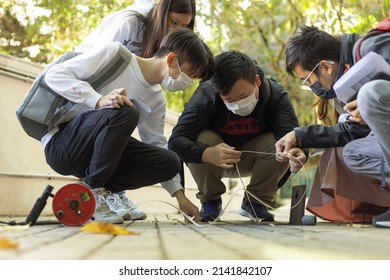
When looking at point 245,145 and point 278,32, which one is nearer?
point 245,145

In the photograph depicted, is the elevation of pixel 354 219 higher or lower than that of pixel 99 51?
lower

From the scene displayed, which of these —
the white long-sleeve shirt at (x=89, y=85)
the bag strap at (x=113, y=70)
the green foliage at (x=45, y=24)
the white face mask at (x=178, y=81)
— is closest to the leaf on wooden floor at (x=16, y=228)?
the white long-sleeve shirt at (x=89, y=85)

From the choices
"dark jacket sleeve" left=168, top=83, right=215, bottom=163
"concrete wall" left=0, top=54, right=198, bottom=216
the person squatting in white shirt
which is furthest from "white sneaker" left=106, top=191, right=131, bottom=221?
"concrete wall" left=0, top=54, right=198, bottom=216

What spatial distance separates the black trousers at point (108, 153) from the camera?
2.18 metres

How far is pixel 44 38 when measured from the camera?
507 centimetres

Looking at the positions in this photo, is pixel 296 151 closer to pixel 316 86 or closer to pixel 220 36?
pixel 316 86

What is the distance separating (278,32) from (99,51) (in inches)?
176

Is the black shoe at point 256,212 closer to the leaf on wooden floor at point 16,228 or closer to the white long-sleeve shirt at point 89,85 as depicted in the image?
the white long-sleeve shirt at point 89,85

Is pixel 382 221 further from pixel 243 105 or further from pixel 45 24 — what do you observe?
pixel 45 24

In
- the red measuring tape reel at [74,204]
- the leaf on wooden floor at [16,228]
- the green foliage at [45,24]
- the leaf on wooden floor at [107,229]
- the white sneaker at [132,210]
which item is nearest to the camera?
the leaf on wooden floor at [107,229]

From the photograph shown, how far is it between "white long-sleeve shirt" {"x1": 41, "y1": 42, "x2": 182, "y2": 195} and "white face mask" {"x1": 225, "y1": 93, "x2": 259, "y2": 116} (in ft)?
0.99

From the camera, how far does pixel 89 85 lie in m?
2.19

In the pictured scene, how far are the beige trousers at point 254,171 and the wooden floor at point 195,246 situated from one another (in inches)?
34.3
